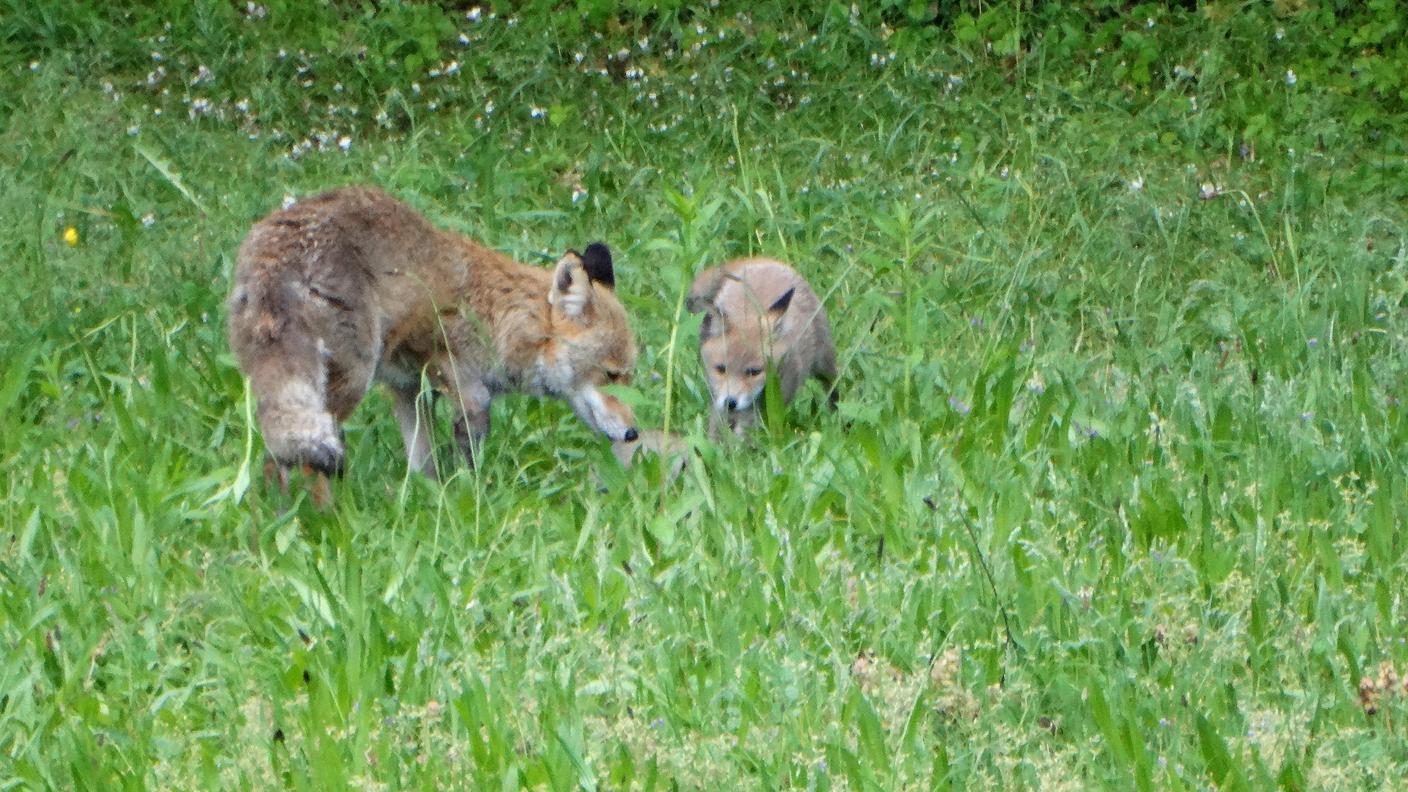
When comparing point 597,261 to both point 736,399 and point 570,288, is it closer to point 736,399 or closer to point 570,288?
point 570,288

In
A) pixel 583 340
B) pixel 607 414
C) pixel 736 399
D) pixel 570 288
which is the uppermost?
pixel 570 288

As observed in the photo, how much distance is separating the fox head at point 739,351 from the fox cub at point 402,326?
547mm

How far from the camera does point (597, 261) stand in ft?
24.8

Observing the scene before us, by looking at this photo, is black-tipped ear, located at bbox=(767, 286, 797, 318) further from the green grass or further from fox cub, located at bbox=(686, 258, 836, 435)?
the green grass

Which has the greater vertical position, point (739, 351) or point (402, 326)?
point (402, 326)

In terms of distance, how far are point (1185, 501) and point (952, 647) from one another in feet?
4.40

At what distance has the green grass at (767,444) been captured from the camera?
14.6 ft

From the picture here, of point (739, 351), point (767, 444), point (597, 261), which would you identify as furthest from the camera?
A: point (739, 351)

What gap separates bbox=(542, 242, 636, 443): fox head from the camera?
743 centimetres

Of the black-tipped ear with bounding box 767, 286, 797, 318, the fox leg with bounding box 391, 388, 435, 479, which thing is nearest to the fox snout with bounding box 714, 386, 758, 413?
the black-tipped ear with bounding box 767, 286, 797, 318

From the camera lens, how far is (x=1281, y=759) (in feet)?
13.8

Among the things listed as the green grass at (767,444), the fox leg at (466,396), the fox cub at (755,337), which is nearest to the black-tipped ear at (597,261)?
the green grass at (767,444)

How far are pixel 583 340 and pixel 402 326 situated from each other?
2.62 feet

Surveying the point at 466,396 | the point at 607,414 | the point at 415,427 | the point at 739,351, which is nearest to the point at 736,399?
the point at 739,351
